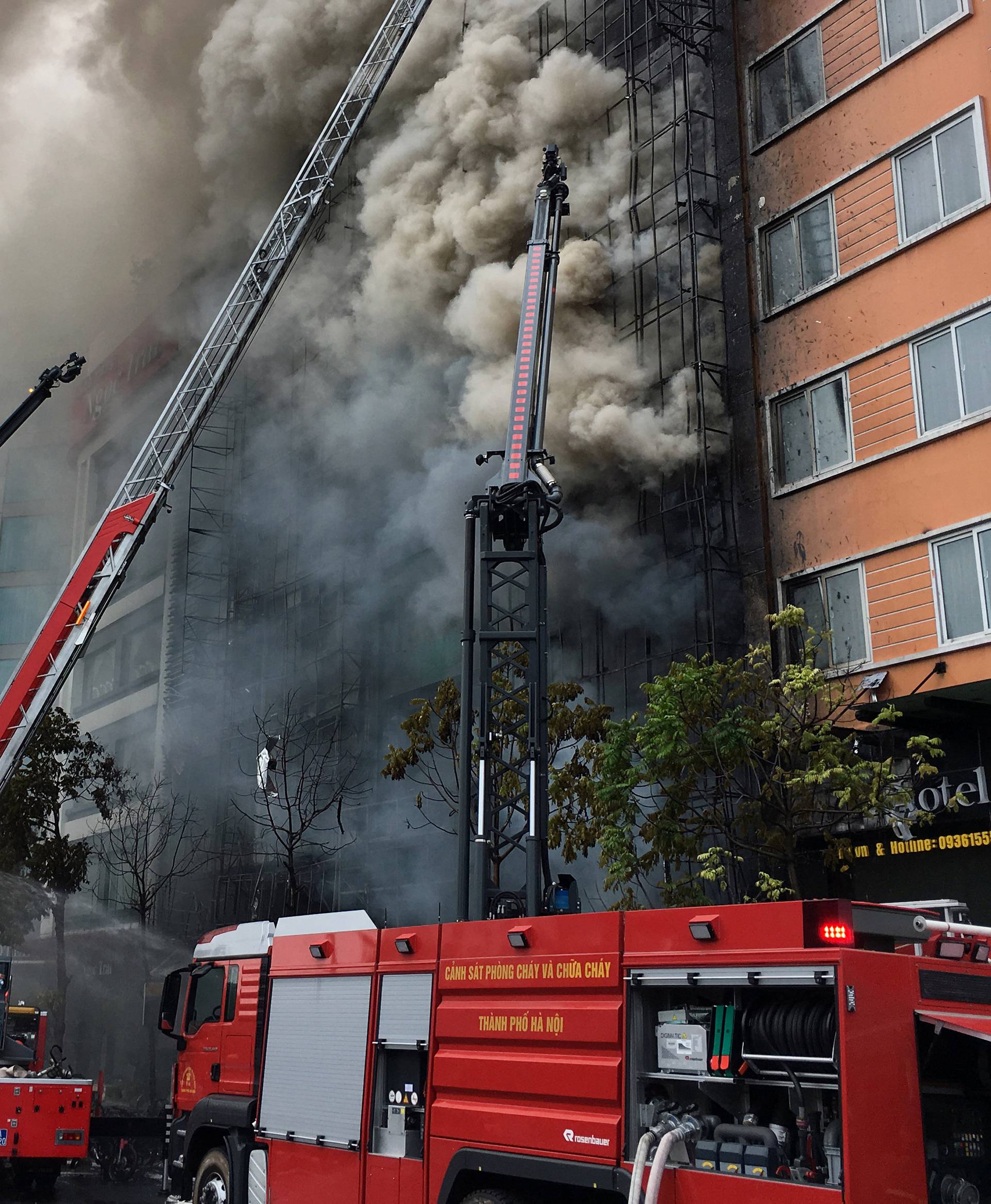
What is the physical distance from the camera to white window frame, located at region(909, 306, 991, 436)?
53.5ft

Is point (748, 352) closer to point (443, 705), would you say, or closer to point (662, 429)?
point (662, 429)

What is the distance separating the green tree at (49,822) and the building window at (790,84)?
17924 mm

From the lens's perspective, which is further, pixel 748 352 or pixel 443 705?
pixel 748 352

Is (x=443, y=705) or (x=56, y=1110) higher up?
(x=443, y=705)

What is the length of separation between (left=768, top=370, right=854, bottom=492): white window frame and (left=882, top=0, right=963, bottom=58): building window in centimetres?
480

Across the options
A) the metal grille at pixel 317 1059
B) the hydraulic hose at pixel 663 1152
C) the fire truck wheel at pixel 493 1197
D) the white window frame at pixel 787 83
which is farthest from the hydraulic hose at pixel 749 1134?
the white window frame at pixel 787 83

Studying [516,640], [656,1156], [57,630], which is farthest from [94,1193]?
[656,1156]

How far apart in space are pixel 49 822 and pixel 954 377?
20786 millimetres

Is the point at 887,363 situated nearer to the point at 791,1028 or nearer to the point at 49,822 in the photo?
the point at 791,1028

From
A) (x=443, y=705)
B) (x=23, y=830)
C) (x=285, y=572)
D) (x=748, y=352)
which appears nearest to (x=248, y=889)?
(x=23, y=830)

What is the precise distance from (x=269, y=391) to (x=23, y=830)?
14.4 metres

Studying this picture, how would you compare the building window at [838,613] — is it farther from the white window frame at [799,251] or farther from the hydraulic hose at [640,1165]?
the hydraulic hose at [640,1165]

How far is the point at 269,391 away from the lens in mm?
34844

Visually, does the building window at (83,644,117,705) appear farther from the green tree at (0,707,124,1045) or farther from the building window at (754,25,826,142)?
the building window at (754,25,826,142)
